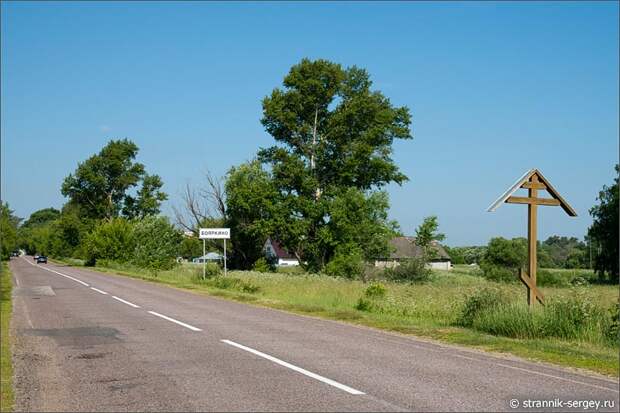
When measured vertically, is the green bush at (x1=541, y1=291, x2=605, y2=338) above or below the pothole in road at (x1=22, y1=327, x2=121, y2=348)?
above

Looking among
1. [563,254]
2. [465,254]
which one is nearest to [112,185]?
[465,254]

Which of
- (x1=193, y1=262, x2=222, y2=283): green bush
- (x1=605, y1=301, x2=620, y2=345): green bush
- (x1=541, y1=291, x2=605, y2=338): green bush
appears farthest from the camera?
(x1=193, y1=262, x2=222, y2=283): green bush

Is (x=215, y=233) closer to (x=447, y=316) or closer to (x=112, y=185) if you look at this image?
(x=447, y=316)

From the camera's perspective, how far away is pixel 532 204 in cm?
1545

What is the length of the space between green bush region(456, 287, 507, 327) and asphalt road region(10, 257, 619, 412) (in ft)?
8.61

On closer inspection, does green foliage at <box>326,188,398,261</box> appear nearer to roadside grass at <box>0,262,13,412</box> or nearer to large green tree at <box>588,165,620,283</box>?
large green tree at <box>588,165,620,283</box>

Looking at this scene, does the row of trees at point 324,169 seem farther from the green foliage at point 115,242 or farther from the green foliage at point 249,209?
the green foliage at point 115,242

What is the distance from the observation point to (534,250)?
1546 centimetres

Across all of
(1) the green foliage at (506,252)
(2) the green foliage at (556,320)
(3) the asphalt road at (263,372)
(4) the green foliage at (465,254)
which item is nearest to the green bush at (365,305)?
(3) the asphalt road at (263,372)

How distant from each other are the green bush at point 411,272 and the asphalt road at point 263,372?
3183cm

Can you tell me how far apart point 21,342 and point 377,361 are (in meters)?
7.22

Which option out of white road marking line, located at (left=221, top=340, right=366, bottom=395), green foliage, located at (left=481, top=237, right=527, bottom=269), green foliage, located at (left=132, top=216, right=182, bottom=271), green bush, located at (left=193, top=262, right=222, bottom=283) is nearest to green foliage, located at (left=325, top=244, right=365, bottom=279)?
green foliage, located at (left=132, top=216, right=182, bottom=271)

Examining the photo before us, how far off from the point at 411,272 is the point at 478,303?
3131 cm

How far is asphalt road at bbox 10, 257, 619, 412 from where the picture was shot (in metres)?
7.33
